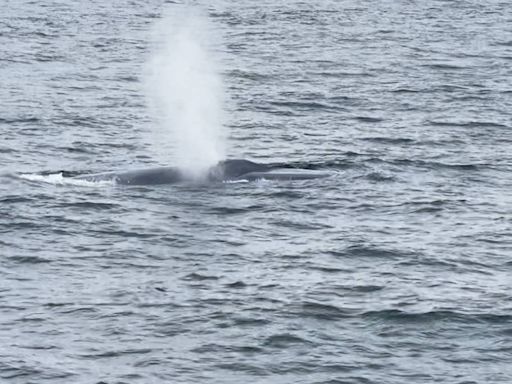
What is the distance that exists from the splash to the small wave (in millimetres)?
3117

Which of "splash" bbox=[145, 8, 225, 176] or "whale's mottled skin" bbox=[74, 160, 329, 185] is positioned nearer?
"whale's mottled skin" bbox=[74, 160, 329, 185]

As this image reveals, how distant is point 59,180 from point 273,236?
10.0 metres

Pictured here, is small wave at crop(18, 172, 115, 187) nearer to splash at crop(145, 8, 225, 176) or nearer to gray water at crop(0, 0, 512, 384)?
gray water at crop(0, 0, 512, 384)

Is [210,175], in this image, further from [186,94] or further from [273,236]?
[186,94]

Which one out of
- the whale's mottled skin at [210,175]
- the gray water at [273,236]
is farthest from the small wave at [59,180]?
the gray water at [273,236]

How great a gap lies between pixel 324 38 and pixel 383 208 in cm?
4579

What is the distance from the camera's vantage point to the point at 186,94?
73688mm

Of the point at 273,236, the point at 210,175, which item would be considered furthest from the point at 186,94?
the point at 273,236

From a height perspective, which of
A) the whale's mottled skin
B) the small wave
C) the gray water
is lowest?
the gray water

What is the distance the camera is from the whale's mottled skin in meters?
51.1

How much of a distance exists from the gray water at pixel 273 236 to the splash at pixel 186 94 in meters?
0.95

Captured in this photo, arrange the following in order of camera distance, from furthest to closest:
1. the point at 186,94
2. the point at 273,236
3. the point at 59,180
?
the point at 186,94, the point at 59,180, the point at 273,236

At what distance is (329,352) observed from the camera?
3534 centimetres

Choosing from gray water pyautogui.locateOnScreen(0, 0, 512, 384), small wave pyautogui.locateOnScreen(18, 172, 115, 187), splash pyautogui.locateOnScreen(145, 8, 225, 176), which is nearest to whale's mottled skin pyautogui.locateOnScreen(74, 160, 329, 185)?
small wave pyautogui.locateOnScreen(18, 172, 115, 187)
